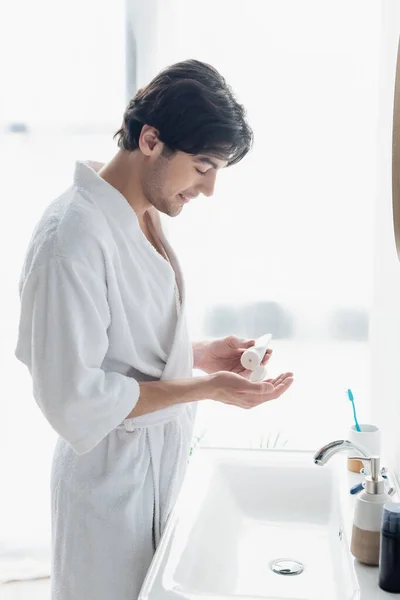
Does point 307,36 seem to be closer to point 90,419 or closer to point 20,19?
point 20,19

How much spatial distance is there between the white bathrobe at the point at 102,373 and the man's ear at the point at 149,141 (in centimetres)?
10

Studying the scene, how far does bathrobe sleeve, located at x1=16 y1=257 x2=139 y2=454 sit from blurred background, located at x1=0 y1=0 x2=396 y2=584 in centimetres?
115

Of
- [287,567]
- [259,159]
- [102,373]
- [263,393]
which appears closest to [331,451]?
[263,393]

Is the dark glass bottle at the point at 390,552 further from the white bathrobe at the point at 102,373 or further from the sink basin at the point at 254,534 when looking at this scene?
the white bathrobe at the point at 102,373

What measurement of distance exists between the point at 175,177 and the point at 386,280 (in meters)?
0.68

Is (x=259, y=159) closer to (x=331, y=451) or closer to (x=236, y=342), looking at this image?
(x=236, y=342)

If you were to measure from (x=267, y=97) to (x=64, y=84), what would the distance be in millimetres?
665

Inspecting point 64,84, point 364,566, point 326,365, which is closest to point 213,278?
point 326,365

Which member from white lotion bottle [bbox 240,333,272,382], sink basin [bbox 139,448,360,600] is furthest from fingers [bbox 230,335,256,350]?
sink basin [bbox 139,448,360,600]

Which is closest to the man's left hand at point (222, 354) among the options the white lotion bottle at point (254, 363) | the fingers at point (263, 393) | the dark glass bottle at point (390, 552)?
the white lotion bottle at point (254, 363)

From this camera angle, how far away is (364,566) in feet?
3.65

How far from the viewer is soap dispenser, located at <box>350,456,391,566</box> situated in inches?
43.6

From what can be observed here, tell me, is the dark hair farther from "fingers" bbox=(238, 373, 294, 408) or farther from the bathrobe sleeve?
"fingers" bbox=(238, 373, 294, 408)

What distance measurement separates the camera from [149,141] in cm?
129
